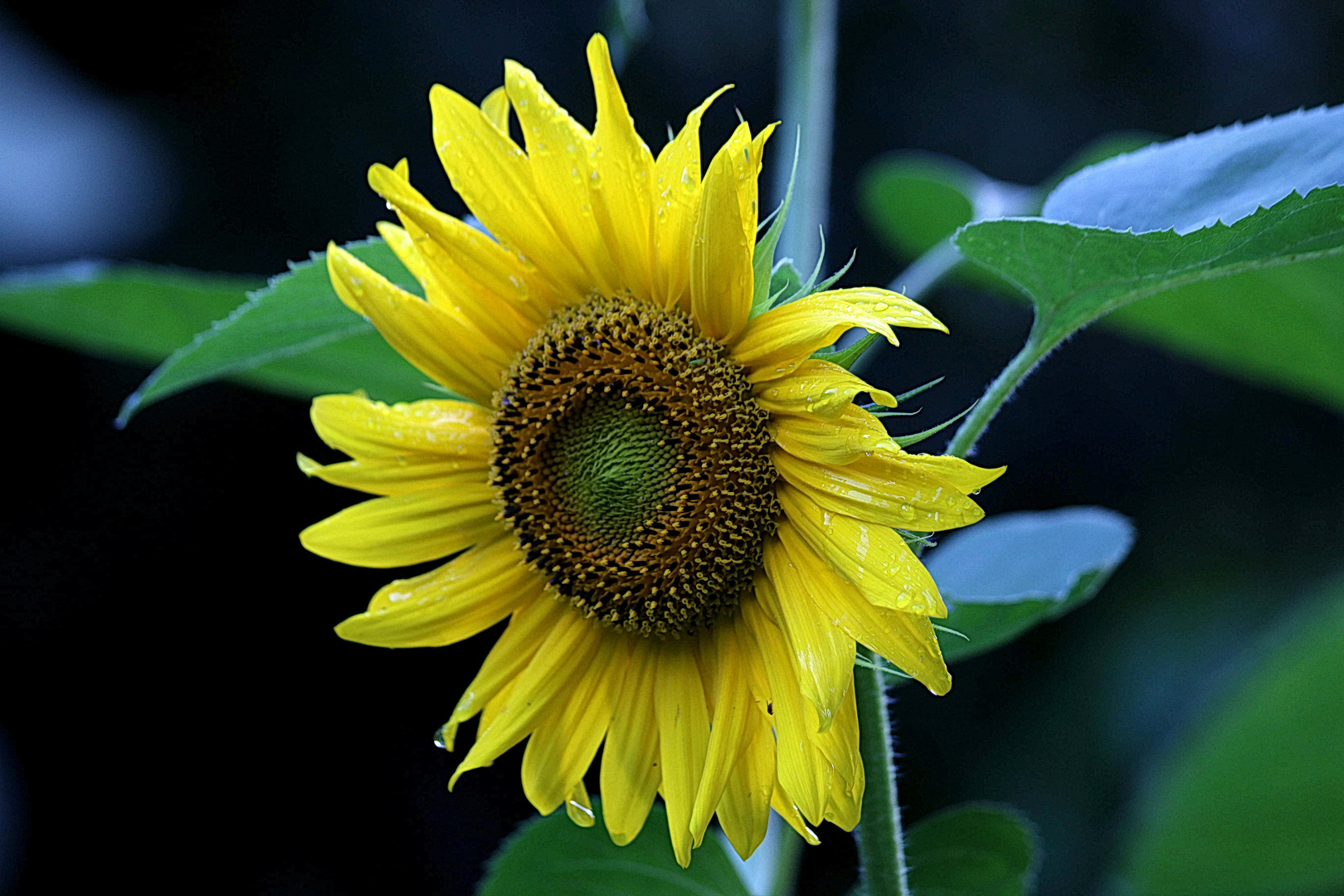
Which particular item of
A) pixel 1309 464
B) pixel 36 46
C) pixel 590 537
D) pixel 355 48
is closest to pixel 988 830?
pixel 590 537

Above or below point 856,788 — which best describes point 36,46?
above

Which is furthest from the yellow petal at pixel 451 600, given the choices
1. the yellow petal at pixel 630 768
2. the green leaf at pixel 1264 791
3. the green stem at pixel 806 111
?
the green leaf at pixel 1264 791

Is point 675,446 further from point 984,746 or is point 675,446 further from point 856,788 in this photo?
point 984,746

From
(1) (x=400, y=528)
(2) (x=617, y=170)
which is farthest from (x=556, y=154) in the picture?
(1) (x=400, y=528)

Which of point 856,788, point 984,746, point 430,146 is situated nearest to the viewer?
point 856,788

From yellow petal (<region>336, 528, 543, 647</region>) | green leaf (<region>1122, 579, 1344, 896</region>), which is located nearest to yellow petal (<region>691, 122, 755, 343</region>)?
yellow petal (<region>336, 528, 543, 647</region>)

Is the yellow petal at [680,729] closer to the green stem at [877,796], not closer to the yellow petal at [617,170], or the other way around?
the green stem at [877,796]
